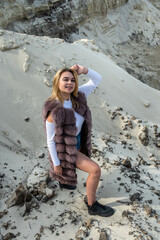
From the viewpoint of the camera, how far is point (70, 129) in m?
1.94

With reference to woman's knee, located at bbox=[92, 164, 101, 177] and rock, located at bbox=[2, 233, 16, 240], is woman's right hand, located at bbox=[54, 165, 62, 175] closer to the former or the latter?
woman's knee, located at bbox=[92, 164, 101, 177]

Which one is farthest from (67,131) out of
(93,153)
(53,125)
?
(93,153)

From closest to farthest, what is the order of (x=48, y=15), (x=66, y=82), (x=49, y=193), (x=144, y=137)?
(x=66, y=82)
(x=49, y=193)
(x=144, y=137)
(x=48, y=15)

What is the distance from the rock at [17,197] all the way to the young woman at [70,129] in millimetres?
344

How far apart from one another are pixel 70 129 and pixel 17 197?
87 centimetres

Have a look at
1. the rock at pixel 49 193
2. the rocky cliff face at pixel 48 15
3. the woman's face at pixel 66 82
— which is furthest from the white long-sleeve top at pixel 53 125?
the rocky cliff face at pixel 48 15

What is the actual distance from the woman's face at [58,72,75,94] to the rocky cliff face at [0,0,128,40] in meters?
7.87

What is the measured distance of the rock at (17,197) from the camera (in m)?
2.20

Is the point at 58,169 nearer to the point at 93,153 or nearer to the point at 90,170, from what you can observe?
the point at 90,170

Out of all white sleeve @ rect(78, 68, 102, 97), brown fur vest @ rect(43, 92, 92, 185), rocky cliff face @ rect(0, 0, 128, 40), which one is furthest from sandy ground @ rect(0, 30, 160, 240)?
rocky cliff face @ rect(0, 0, 128, 40)

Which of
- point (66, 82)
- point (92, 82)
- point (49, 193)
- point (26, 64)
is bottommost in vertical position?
point (49, 193)

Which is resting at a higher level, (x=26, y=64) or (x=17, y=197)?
Answer: (x=26, y=64)

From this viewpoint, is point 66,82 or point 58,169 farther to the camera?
point 58,169

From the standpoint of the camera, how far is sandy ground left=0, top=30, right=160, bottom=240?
210 cm
